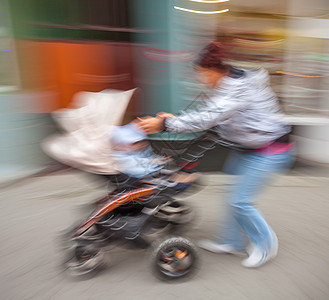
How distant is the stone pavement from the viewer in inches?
90.9

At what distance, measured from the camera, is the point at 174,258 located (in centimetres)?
232

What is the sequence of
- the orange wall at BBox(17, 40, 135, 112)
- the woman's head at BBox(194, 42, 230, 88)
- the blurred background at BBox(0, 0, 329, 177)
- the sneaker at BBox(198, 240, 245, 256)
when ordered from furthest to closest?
the orange wall at BBox(17, 40, 135, 112) < the blurred background at BBox(0, 0, 329, 177) < the sneaker at BBox(198, 240, 245, 256) < the woman's head at BBox(194, 42, 230, 88)

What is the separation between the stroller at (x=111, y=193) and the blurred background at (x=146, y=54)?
211cm

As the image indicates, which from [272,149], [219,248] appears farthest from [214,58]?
[219,248]

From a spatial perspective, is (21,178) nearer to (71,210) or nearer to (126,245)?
(71,210)

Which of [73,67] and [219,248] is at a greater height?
[73,67]

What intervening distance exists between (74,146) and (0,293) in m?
1.32

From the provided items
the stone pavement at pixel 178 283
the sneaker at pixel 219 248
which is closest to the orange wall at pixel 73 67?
the stone pavement at pixel 178 283

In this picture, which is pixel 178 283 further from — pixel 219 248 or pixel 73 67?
pixel 73 67

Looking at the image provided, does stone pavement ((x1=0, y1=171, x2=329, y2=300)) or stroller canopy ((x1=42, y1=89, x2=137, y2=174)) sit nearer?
stroller canopy ((x1=42, y1=89, x2=137, y2=174))

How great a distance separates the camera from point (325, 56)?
4.77 m

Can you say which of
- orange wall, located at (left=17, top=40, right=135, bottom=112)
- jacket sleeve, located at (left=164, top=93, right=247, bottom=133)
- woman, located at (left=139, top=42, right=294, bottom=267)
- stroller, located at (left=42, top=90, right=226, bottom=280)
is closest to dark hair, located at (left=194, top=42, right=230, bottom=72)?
woman, located at (left=139, top=42, right=294, bottom=267)

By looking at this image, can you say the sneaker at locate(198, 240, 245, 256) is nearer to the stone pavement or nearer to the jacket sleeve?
the stone pavement

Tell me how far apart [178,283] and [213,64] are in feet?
5.58
